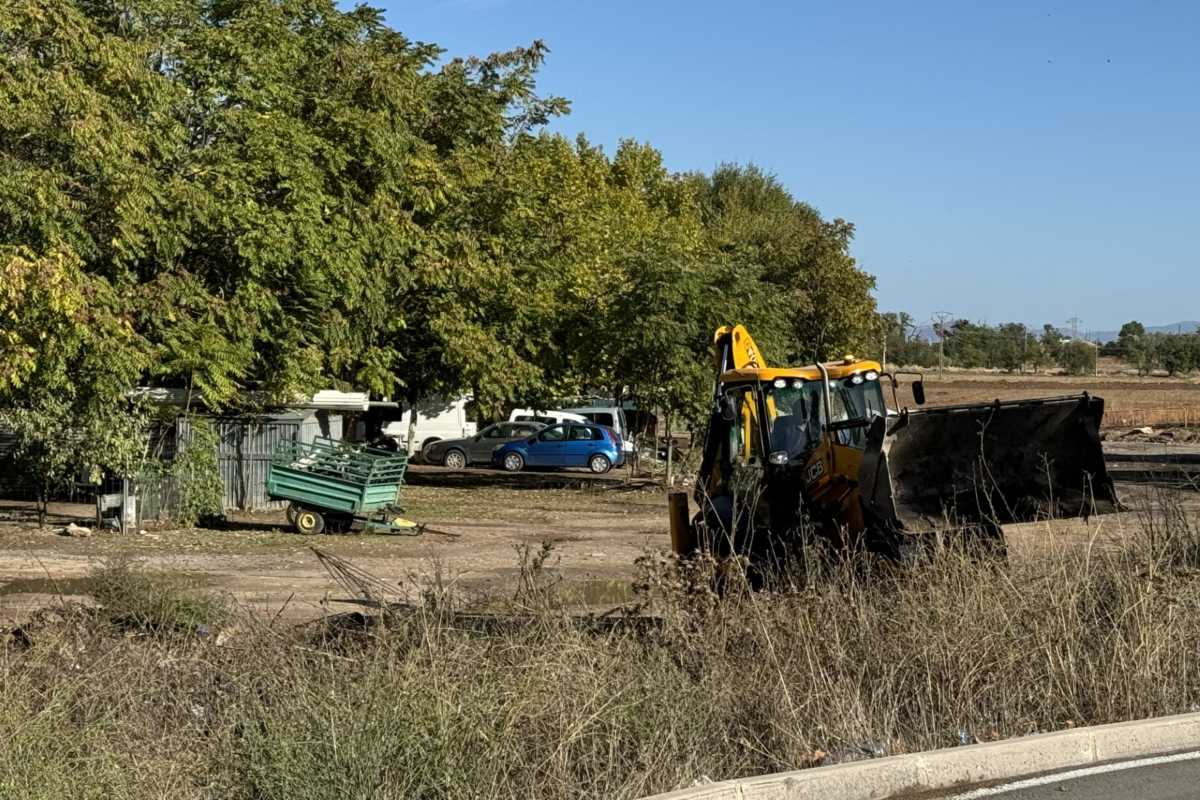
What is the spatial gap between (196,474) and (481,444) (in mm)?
18878

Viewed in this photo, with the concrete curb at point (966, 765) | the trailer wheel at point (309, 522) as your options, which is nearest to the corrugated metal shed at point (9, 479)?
the trailer wheel at point (309, 522)

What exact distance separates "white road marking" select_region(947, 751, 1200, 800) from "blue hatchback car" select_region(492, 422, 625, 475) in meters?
33.1

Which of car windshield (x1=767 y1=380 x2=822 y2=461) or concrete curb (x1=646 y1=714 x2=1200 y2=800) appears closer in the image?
concrete curb (x1=646 y1=714 x2=1200 y2=800)

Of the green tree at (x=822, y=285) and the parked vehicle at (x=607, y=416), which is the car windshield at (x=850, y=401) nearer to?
the parked vehicle at (x=607, y=416)

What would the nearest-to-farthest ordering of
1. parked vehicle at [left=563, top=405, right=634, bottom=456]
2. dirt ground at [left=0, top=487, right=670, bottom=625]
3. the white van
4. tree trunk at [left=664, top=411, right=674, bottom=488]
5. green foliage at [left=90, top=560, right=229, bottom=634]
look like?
1. green foliage at [left=90, top=560, right=229, bottom=634]
2. dirt ground at [left=0, top=487, right=670, bottom=625]
3. tree trunk at [left=664, top=411, right=674, bottom=488]
4. parked vehicle at [left=563, top=405, right=634, bottom=456]
5. the white van

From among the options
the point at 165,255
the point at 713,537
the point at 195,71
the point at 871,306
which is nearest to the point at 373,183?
the point at 195,71

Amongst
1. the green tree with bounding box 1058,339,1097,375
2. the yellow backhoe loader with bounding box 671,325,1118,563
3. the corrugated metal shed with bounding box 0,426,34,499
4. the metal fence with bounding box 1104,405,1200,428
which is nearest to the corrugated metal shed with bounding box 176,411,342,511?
the corrugated metal shed with bounding box 0,426,34,499

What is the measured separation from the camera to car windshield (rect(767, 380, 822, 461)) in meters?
14.3

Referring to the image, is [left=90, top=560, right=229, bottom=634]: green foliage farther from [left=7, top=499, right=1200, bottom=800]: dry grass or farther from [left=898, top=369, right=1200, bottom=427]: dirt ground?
[left=898, top=369, right=1200, bottom=427]: dirt ground

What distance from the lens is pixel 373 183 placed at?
1124 inches

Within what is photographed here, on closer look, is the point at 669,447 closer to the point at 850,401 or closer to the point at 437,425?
the point at 437,425

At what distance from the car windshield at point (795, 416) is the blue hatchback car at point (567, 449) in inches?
1027

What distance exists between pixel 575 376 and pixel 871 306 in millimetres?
20904

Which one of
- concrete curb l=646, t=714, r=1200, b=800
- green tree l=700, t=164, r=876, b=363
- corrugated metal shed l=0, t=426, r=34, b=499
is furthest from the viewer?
green tree l=700, t=164, r=876, b=363
